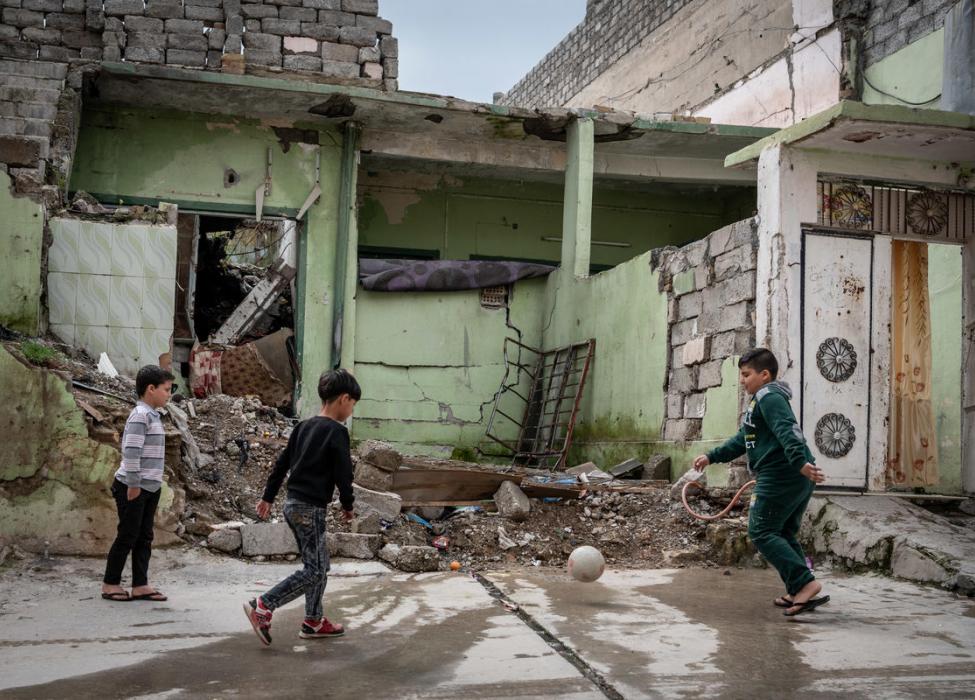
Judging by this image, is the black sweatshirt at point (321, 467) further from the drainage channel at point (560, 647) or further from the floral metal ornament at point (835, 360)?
the floral metal ornament at point (835, 360)

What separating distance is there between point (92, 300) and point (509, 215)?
636 cm

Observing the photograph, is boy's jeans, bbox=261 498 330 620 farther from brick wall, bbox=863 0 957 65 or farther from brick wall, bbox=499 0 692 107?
brick wall, bbox=499 0 692 107

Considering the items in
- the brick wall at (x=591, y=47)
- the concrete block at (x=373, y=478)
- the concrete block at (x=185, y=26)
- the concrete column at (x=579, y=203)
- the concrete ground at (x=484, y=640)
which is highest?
the brick wall at (x=591, y=47)

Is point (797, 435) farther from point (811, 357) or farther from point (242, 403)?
point (242, 403)

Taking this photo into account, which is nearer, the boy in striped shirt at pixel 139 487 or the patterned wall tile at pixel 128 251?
the boy in striped shirt at pixel 139 487

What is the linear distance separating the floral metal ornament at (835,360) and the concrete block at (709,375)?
3.78ft

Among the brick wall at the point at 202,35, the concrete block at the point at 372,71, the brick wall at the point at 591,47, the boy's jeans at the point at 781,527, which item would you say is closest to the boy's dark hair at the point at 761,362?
the boy's jeans at the point at 781,527

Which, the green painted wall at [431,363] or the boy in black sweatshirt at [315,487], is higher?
the green painted wall at [431,363]

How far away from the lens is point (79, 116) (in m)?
12.1

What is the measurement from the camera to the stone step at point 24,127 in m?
11.2

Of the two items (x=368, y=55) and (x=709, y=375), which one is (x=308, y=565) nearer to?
(x=709, y=375)

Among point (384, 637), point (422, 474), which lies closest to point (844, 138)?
point (422, 474)

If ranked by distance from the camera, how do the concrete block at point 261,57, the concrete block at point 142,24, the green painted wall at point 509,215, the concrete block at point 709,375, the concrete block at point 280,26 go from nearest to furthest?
the concrete block at point 709,375, the concrete block at point 142,24, the concrete block at point 261,57, the concrete block at point 280,26, the green painted wall at point 509,215

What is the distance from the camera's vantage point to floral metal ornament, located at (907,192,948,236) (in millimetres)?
8625
